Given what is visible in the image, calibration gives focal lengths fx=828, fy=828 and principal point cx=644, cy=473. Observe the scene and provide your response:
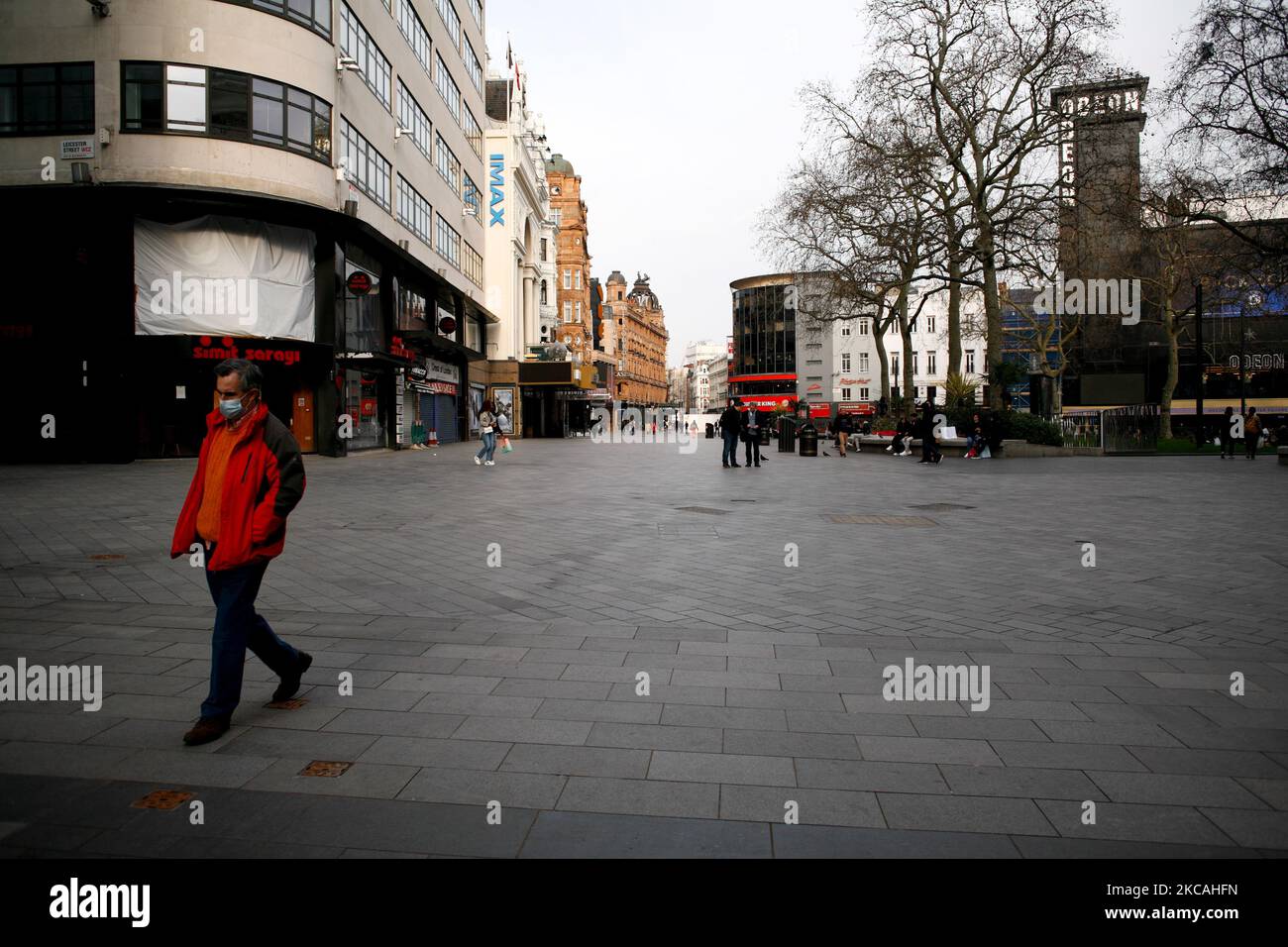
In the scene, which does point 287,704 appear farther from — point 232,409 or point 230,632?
point 232,409

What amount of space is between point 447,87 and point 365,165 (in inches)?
593

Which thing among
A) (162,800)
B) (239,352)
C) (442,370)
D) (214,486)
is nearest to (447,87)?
(442,370)

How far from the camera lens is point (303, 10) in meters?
23.4

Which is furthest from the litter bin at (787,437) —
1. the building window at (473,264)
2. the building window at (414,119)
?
the building window at (473,264)

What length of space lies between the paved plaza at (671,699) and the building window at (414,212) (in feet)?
82.3

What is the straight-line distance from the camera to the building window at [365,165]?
25.8 meters

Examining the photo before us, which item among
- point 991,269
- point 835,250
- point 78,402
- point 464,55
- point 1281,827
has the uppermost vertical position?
point 464,55

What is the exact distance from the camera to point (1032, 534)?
32.9 ft

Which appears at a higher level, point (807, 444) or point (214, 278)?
point (214, 278)

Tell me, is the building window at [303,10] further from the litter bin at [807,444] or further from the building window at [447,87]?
the litter bin at [807,444]

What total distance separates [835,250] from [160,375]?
27222mm

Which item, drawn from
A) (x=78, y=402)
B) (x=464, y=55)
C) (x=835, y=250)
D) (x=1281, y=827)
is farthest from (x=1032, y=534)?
(x=464, y=55)

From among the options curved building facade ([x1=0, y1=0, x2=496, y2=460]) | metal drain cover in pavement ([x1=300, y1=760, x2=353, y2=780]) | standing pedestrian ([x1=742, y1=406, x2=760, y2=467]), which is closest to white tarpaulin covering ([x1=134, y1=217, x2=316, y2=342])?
curved building facade ([x1=0, y1=0, x2=496, y2=460])
